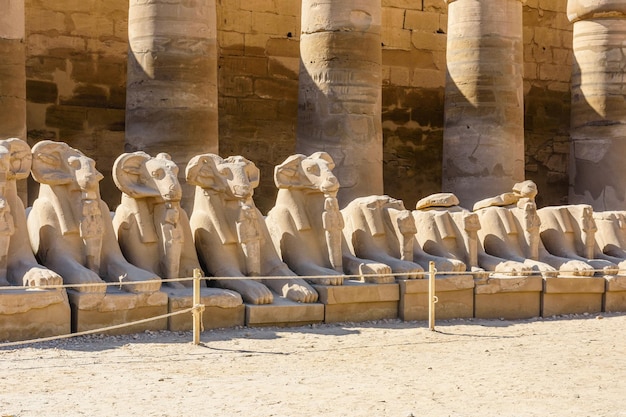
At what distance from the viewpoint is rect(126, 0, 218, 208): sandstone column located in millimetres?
12828

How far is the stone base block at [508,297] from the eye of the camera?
10414mm

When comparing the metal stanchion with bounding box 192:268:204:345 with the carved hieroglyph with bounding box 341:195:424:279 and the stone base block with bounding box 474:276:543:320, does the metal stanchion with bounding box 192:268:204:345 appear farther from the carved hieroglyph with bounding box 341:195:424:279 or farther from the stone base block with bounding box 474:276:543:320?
the stone base block with bounding box 474:276:543:320

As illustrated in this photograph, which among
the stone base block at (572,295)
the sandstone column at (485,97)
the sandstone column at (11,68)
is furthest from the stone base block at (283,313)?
the sandstone column at (485,97)

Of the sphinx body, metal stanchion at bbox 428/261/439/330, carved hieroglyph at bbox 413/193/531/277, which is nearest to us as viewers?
metal stanchion at bbox 428/261/439/330

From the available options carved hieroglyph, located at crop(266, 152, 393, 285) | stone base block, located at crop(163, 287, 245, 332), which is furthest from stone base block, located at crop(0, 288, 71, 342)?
carved hieroglyph, located at crop(266, 152, 393, 285)

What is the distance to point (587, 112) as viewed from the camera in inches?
623

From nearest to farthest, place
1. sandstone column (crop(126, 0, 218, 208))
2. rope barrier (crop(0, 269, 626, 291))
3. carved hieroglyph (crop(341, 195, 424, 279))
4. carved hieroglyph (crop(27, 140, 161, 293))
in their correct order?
1. rope barrier (crop(0, 269, 626, 291))
2. carved hieroglyph (crop(27, 140, 161, 293))
3. carved hieroglyph (crop(341, 195, 424, 279))
4. sandstone column (crop(126, 0, 218, 208))

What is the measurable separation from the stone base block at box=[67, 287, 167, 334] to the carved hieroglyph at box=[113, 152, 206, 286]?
1.54 feet

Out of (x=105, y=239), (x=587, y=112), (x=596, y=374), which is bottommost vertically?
(x=596, y=374)

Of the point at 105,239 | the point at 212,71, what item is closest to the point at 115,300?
the point at 105,239

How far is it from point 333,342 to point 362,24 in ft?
19.6

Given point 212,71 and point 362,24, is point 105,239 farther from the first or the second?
point 362,24

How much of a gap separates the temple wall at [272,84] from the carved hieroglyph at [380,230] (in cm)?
688

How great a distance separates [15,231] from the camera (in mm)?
8539
